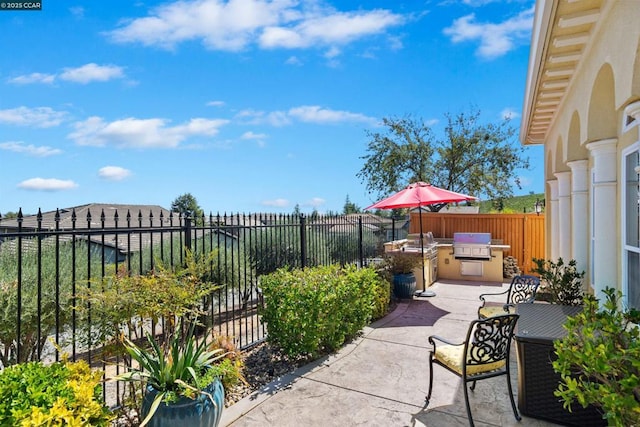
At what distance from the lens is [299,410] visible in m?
3.19

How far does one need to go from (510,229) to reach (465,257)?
2.10m

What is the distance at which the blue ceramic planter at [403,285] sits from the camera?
7551mm

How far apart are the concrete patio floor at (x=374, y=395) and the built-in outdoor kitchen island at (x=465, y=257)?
4.78 metres

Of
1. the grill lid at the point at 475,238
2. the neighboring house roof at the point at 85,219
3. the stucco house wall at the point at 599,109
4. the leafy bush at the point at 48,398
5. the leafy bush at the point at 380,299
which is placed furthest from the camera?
the grill lid at the point at 475,238

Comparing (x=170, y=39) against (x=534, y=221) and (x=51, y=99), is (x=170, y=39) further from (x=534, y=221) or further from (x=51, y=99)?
(x=534, y=221)

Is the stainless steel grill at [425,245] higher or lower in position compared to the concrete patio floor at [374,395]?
higher

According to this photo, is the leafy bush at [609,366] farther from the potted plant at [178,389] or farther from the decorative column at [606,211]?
the potted plant at [178,389]

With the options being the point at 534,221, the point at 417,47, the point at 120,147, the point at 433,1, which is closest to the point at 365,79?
the point at 417,47

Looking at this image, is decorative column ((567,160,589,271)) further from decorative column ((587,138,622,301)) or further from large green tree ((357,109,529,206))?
large green tree ((357,109,529,206))

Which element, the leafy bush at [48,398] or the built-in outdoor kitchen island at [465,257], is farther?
the built-in outdoor kitchen island at [465,257]

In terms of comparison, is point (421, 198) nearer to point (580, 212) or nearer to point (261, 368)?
point (580, 212)

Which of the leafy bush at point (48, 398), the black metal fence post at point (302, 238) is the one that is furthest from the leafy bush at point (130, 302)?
the black metal fence post at point (302, 238)

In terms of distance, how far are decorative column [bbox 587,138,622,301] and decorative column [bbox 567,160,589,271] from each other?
4.08 ft

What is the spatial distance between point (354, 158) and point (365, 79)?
8.59m
